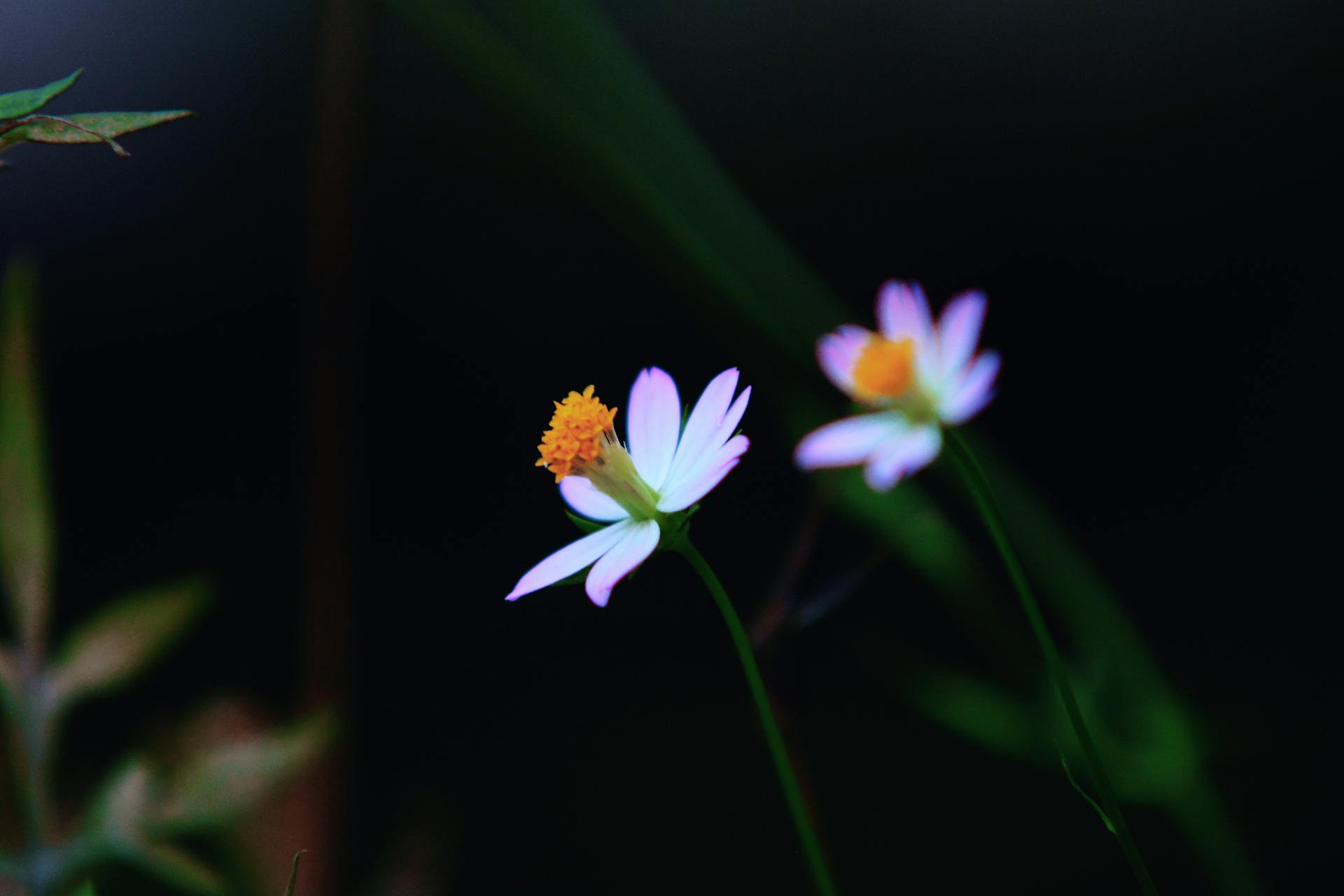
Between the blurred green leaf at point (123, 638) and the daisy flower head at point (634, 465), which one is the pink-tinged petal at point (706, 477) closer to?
the daisy flower head at point (634, 465)

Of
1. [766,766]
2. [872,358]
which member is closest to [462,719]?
[766,766]

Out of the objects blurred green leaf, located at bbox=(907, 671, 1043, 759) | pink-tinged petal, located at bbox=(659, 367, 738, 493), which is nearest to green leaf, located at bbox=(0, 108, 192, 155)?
pink-tinged petal, located at bbox=(659, 367, 738, 493)

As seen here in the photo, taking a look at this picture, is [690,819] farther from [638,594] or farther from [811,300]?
[811,300]

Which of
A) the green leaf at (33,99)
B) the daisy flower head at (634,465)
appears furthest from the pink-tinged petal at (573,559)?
the green leaf at (33,99)

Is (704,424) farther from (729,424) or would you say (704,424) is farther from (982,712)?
(982,712)

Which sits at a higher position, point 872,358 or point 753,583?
point 753,583

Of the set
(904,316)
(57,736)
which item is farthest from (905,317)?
(57,736)
